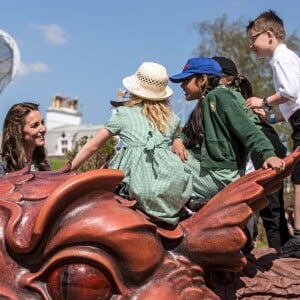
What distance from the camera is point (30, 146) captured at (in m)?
3.66

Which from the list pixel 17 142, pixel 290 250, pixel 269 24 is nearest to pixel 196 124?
pixel 290 250

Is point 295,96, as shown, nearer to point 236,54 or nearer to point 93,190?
point 93,190

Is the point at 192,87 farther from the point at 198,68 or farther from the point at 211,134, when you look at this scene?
the point at 211,134

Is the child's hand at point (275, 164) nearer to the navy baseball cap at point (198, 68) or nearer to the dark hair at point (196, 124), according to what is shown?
the dark hair at point (196, 124)

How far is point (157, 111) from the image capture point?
2.46m

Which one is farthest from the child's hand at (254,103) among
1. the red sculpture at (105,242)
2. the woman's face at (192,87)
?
the red sculpture at (105,242)

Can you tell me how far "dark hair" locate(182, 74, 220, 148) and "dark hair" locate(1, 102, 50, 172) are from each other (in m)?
1.11

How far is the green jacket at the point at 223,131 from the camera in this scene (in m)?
2.46

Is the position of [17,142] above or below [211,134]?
below

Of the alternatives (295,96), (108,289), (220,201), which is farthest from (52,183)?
(295,96)

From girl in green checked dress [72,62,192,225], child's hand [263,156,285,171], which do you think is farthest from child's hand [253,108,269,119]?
child's hand [263,156,285,171]

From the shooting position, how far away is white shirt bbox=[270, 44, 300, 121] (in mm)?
3131

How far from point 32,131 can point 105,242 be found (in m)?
2.11

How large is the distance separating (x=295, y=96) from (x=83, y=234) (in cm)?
184
